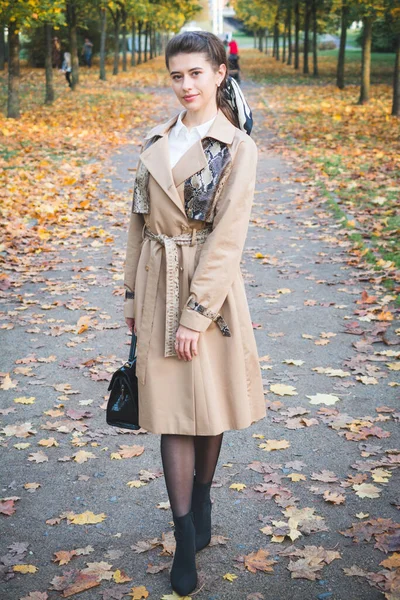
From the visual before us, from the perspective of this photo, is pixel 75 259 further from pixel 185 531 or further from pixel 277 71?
pixel 277 71

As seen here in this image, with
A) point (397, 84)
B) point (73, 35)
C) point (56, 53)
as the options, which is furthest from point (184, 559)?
point (56, 53)

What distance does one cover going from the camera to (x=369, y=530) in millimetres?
3387

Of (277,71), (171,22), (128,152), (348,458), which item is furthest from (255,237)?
(171,22)

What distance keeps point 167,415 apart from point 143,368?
0.66 ft

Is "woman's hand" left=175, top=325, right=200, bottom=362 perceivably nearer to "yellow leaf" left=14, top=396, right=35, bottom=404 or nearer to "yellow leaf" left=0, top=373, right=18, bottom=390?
"yellow leaf" left=14, top=396, right=35, bottom=404

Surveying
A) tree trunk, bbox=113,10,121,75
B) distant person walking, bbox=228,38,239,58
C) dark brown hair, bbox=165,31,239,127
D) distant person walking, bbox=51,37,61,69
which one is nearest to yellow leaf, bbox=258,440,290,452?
dark brown hair, bbox=165,31,239,127

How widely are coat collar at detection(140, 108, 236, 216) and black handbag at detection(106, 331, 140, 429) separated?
27.6 inches

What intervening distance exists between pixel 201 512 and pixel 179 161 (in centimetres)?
154

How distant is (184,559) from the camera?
2.98m

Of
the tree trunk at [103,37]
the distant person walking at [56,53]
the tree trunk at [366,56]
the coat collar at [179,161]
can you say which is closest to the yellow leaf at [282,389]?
the coat collar at [179,161]

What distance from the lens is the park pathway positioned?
3182 mm

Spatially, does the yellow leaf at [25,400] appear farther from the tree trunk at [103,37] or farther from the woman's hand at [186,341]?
the tree trunk at [103,37]

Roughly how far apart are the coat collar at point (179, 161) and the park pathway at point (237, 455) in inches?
63.1

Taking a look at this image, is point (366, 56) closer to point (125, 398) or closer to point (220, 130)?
point (220, 130)
